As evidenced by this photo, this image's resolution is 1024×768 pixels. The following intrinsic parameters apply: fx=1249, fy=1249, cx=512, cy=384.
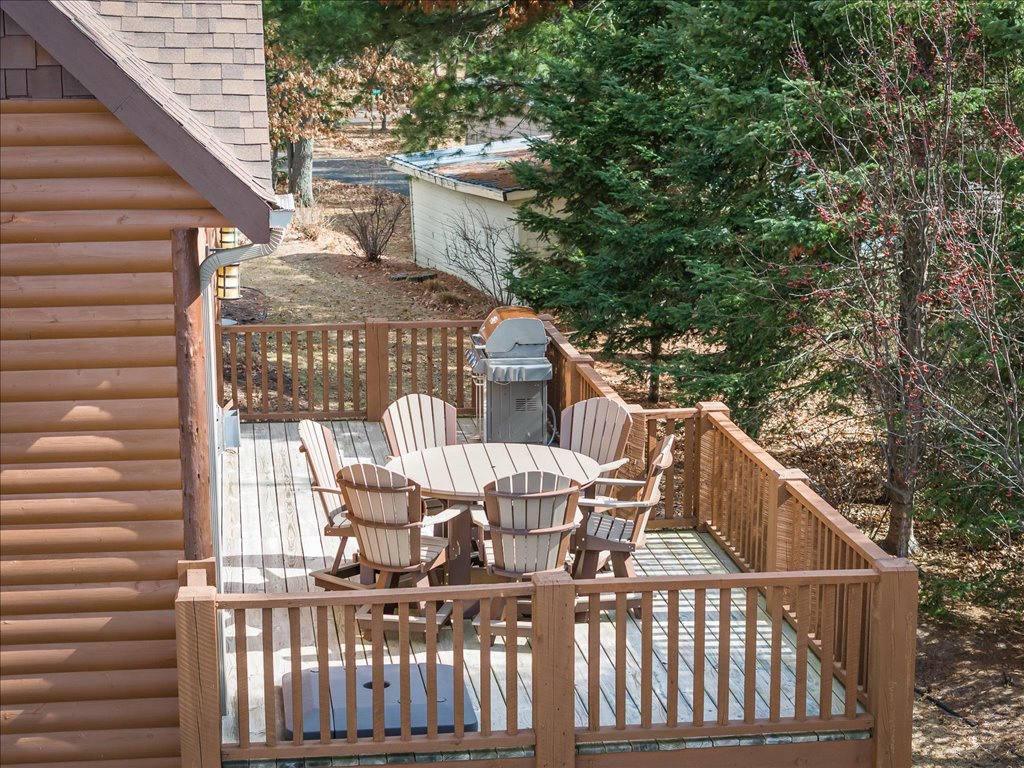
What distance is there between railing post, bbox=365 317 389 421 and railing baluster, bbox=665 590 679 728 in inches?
226

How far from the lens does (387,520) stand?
7027 millimetres

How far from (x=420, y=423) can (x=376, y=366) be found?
2561mm

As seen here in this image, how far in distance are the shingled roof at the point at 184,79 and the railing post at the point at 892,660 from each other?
3.40 meters

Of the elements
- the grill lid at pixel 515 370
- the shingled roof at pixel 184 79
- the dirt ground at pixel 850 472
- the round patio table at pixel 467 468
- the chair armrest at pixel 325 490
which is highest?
the shingled roof at pixel 184 79

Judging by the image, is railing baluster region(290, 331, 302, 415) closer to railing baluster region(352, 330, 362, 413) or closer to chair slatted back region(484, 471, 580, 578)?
railing baluster region(352, 330, 362, 413)

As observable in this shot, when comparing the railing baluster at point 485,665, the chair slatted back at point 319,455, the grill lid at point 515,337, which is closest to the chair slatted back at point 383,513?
the chair slatted back at point 319,455

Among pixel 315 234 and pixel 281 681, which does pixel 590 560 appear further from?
pixel 315 234

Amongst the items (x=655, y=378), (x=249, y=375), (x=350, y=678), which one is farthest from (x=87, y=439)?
(x=655, y=378)

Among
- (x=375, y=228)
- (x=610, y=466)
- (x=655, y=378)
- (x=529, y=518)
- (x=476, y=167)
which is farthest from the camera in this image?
(x=375, y=228)

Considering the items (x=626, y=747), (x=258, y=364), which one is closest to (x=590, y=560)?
(x=626, y=747)

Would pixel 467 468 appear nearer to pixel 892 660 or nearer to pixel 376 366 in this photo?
pixel 892 660

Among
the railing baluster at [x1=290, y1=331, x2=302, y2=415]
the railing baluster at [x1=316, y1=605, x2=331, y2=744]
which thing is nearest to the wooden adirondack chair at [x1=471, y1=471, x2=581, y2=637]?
the railing baluster at [x1=316, y1=605, x2=331, y2=744]

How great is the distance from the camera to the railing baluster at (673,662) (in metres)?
6.00

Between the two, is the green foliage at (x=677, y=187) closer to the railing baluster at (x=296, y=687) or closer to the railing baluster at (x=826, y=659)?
the railing baluster at (x=826, y=659)
